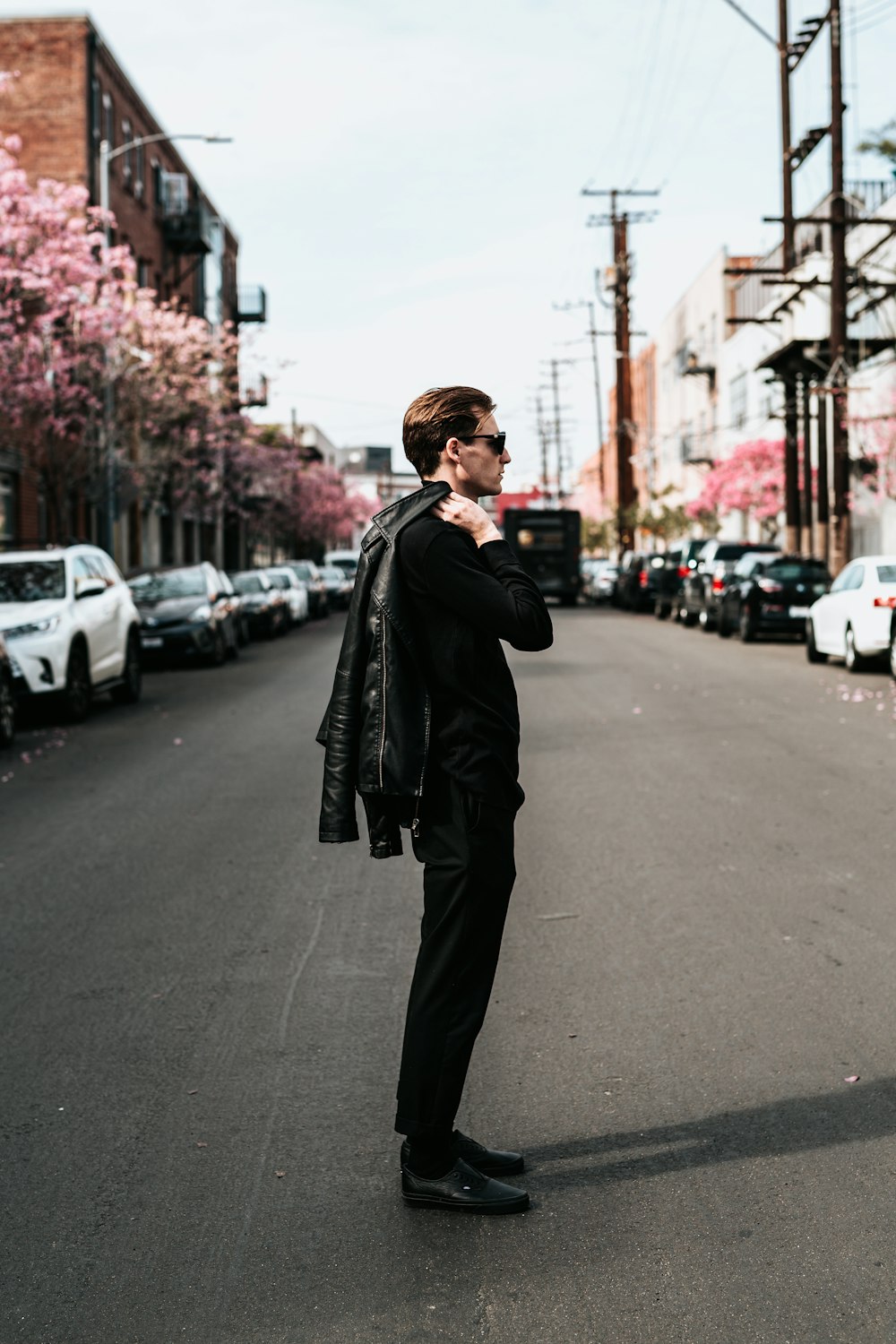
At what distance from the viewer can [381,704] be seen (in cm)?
399

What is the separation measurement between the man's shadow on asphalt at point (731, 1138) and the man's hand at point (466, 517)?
164 centimetres

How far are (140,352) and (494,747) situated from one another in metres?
28.8

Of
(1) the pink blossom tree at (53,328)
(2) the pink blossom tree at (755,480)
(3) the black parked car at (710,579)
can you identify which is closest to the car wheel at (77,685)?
(1) the pink blossom tree at (53,328)

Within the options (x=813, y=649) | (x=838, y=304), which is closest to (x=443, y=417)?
(x=813, y=649)

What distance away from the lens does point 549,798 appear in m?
11.0

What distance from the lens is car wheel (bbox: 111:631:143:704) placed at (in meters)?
19.1

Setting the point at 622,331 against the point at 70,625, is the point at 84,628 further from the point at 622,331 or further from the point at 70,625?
the point at 622,331

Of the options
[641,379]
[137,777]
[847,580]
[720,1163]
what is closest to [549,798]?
[137,777]

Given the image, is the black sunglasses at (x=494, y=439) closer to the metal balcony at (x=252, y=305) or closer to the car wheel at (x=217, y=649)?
the car wheel at (x=217, y=649)

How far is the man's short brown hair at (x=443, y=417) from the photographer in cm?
401

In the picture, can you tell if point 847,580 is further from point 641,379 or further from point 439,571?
point 641,379

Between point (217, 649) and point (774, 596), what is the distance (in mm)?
9774

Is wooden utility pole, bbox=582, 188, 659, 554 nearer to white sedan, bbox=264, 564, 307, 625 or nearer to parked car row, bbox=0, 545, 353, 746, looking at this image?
white sedan, bbox=264, 564, 307, 625

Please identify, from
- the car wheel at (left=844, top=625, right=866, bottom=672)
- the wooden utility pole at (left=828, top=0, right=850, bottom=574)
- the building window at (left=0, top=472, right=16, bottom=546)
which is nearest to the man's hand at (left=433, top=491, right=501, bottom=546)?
the car wheel at (left=844, top=625, right=866, bottom=672)
